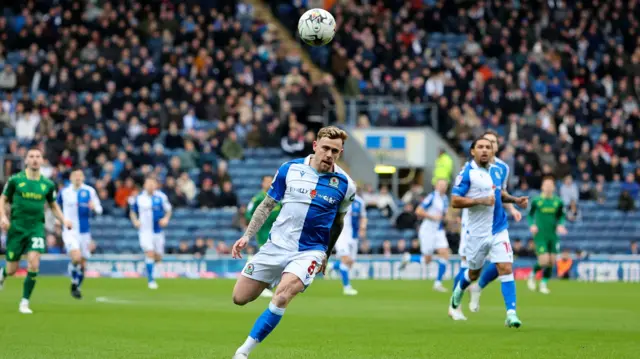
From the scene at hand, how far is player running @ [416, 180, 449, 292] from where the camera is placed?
2556 centimetres

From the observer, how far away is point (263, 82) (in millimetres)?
35906

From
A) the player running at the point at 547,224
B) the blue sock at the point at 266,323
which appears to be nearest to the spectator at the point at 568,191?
the player running at the point at 547,224

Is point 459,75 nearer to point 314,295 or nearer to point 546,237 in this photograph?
point 546,237

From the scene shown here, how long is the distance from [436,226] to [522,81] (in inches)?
490

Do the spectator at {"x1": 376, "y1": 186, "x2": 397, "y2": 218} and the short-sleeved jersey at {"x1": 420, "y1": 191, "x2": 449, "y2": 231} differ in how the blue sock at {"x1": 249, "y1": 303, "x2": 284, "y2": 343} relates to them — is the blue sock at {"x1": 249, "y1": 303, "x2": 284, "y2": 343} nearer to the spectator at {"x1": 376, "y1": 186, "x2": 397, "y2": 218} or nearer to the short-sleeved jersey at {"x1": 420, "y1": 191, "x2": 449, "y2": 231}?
the short-sleeved jersey at {"x1": 420, "y1": 191, "x2": 449, "y2": 231}

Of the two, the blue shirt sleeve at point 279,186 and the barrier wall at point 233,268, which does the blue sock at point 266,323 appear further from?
the barrier wall at point 233,268

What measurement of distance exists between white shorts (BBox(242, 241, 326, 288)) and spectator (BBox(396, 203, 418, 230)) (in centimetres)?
2187

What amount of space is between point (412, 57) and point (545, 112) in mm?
4654

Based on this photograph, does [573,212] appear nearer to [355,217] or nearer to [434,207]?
[434,207]

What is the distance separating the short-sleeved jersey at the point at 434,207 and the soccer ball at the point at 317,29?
1099 cm

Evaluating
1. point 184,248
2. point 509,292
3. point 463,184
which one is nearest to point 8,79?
point 184,248

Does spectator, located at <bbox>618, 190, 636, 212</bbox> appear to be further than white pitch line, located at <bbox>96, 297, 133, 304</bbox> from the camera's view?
Yes

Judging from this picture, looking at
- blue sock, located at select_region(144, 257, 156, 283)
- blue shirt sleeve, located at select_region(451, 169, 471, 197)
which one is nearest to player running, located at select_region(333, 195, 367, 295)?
blue sock, located at select_region(144, 257, 156, 283)

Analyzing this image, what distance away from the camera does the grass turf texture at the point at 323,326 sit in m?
12.5
